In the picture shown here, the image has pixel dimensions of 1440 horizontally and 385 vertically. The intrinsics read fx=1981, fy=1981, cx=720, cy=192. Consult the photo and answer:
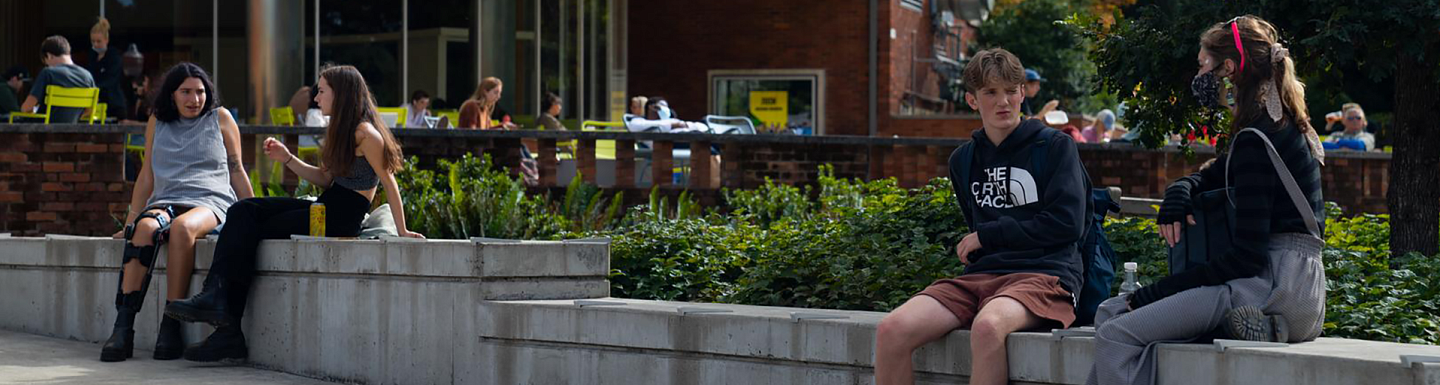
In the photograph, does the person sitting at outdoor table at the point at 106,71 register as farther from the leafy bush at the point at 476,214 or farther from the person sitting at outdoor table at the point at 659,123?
the leafy bush at the point at 476,214

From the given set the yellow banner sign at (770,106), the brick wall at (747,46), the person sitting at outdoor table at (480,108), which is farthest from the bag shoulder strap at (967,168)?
the yellow banner sign at (770,106)

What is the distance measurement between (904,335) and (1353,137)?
15056mm

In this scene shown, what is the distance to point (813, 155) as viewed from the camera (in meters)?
16.5

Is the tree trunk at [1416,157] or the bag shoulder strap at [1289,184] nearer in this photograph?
the bag shoulder strap at [1289,184]

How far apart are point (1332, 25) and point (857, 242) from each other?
8.04ft

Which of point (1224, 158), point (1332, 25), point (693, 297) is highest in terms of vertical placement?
point (1332, 25)

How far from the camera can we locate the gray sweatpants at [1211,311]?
5277 mm

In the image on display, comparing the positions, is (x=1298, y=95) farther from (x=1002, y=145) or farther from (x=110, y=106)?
(x=110, y=106)

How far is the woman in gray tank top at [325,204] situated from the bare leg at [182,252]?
19 cm

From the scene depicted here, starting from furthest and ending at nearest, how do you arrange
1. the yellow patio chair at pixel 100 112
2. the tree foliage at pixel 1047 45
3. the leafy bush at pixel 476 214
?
the tree foliage at pixel 1047 45 < the yellow patio chair at pixel 100 112 < the leafy bush at pixel 476 214

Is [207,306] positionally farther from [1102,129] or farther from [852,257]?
[1102,129]

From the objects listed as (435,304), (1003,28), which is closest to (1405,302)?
(435,304)

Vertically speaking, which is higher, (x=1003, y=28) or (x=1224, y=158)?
(x=1003, y=28)

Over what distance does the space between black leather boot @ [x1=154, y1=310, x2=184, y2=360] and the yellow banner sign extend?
2271cm
